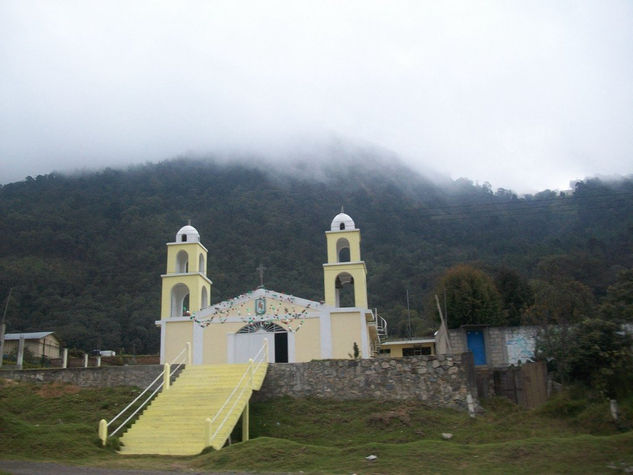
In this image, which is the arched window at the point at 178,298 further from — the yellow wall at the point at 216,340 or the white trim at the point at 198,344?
the yellow wall at the point at 216,340

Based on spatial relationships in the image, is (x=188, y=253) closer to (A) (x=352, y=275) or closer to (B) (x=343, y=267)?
(B) (x=343, y=267)

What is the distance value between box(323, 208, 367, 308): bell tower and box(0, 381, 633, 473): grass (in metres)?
8.34

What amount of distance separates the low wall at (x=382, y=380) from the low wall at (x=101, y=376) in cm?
391

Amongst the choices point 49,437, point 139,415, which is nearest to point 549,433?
point 139,415

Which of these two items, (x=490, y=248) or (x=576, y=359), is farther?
(x=490, y=248)

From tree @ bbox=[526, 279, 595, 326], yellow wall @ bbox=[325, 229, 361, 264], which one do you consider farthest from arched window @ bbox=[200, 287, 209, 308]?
tree @ bbox=[526, 279, 595, 326]

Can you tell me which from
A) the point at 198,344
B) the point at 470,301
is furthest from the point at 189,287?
the point at 470,301

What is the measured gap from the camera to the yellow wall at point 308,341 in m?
25.1

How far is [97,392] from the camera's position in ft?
65.8

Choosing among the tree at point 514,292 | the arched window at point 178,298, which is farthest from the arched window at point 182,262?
the tree at point 514,292

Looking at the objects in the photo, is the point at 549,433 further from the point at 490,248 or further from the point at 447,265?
the point at 490,248

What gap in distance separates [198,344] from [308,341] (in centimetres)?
471

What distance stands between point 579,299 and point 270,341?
1784 centimetres

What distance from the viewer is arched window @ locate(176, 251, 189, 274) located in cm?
2920
